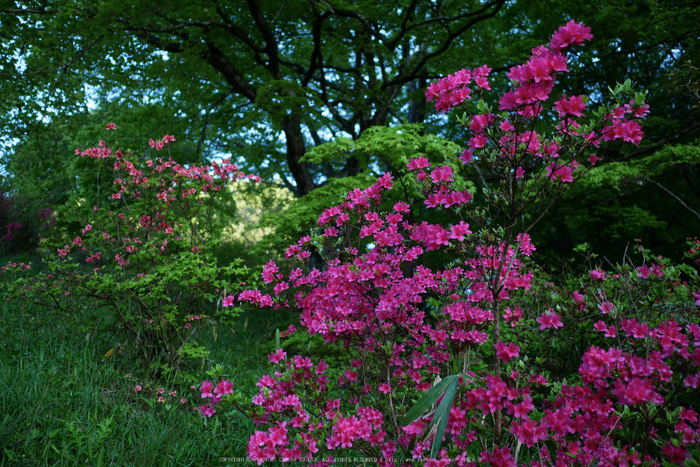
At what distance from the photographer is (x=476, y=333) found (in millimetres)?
2045

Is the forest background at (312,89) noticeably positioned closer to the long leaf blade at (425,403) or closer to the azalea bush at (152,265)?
the azalea bush at (152,265)

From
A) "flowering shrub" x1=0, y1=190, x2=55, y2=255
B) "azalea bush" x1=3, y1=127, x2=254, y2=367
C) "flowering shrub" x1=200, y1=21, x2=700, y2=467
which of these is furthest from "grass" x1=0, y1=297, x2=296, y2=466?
"flowering shrub" x1=0, y1=190, x2=55, y2=255

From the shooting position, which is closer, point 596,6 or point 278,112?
point 278,112

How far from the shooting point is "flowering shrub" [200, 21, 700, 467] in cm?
157

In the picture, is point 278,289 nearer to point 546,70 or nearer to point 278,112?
point 546,70

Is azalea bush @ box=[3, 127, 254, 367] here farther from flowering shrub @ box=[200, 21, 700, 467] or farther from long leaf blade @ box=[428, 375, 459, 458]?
long leaf blade @ box=[428, 375, 459, 458]

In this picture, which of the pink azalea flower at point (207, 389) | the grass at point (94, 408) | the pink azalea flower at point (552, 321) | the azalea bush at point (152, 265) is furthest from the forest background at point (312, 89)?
the pink azalea flower at point (552, 321)

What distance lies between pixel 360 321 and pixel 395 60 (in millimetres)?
7460

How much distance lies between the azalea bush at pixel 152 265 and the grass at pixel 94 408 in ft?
1.02

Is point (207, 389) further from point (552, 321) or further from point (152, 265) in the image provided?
point (152, 265)

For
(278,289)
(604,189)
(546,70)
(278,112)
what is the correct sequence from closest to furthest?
(546,70), (278,289), (604,189), (278,112)

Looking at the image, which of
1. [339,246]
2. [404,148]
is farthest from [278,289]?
[404,148]

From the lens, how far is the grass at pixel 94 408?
268cm

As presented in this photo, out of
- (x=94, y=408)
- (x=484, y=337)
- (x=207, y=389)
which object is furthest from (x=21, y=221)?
(x=484, y=337)
